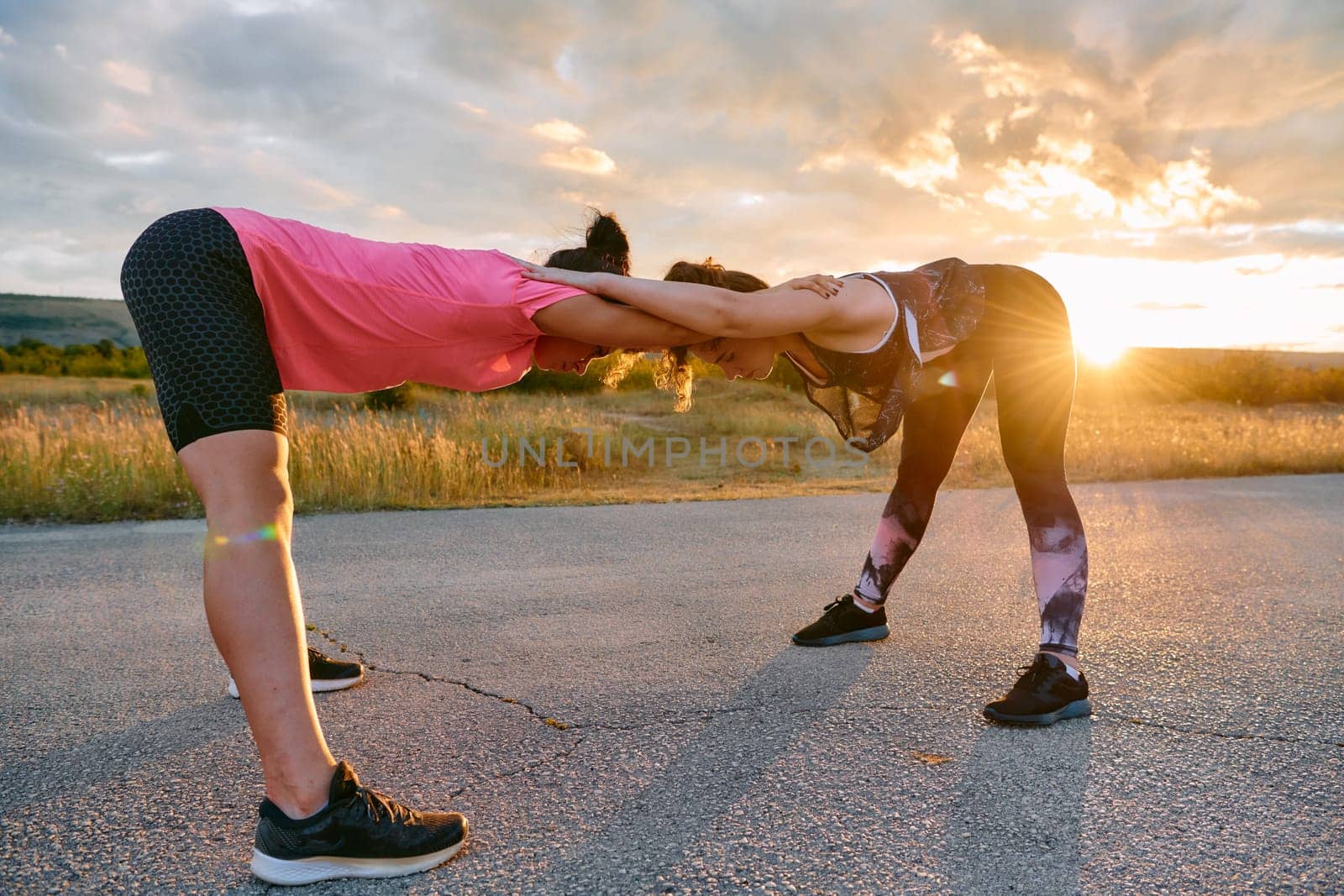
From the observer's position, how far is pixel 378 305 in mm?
2221

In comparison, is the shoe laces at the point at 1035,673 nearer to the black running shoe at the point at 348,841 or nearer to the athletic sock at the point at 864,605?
the athletic sock at the point at 864,605

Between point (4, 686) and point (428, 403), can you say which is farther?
point (428, 403)

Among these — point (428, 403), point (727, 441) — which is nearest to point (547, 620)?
point (727, 441)

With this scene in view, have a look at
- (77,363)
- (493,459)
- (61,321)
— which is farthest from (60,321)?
(493,459)

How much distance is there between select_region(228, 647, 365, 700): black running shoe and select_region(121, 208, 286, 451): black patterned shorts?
1.45 m

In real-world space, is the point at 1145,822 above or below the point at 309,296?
below

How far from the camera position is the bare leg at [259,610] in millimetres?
1930

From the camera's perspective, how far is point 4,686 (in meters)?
3.25

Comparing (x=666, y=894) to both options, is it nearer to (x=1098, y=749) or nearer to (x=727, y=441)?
(x=1098, y=749)

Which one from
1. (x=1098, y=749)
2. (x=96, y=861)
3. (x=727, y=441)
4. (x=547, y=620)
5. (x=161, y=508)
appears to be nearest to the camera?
(x=96, y=861)

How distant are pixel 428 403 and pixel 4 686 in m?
21.7

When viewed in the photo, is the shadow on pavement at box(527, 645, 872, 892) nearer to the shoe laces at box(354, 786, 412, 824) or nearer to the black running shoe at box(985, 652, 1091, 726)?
the shoe laces at box(354, 786, 412, 824)

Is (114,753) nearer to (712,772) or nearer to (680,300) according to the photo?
(712,772)

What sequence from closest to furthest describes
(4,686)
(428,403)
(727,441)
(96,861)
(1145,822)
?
(96,861) < (1145,822) < (4,686) < (727,441) < (428,403)
